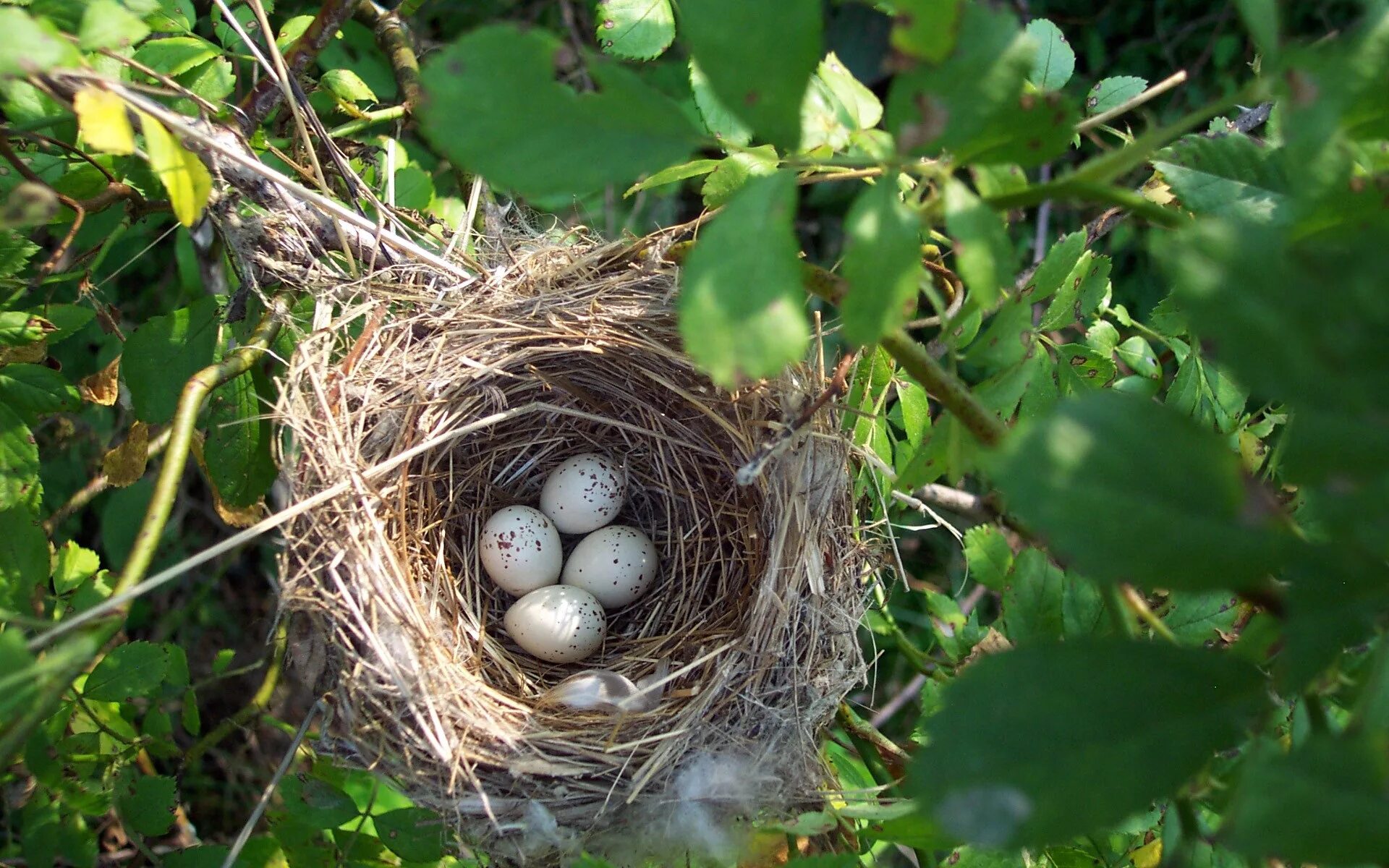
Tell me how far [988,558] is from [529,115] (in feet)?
2.43

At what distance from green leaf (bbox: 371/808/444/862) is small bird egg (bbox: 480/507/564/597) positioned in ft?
1.55

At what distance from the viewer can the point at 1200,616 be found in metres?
0.98

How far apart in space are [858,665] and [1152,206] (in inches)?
25.8

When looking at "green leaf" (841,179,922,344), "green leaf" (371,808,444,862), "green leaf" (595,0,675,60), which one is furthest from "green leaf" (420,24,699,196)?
"green leaf" (371,808,444,862)

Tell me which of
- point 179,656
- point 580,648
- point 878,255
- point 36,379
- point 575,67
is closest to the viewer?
point 878,255

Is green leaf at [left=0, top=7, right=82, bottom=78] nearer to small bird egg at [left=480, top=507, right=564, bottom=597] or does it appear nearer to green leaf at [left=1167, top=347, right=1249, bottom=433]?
small bird egg at [left=480, top=507, right=564, bottom=597]

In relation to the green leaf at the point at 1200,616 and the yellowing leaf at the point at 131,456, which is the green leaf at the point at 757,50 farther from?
the yellowing leaf at the point at 131,456

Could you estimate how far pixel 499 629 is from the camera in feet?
5.08

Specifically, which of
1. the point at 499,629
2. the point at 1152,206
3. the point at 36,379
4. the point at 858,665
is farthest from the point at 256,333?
the point at 1152,206

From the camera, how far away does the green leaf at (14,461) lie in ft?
3.58

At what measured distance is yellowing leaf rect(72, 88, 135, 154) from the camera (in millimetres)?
727

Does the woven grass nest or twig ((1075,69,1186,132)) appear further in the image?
the woven grass nest

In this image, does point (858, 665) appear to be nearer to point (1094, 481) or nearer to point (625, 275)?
point (625, 275)

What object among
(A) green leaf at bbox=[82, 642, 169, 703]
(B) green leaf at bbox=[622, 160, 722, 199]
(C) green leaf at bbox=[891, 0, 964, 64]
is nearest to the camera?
(C) green leaf at bbox=[891, 0, 964, 64]
